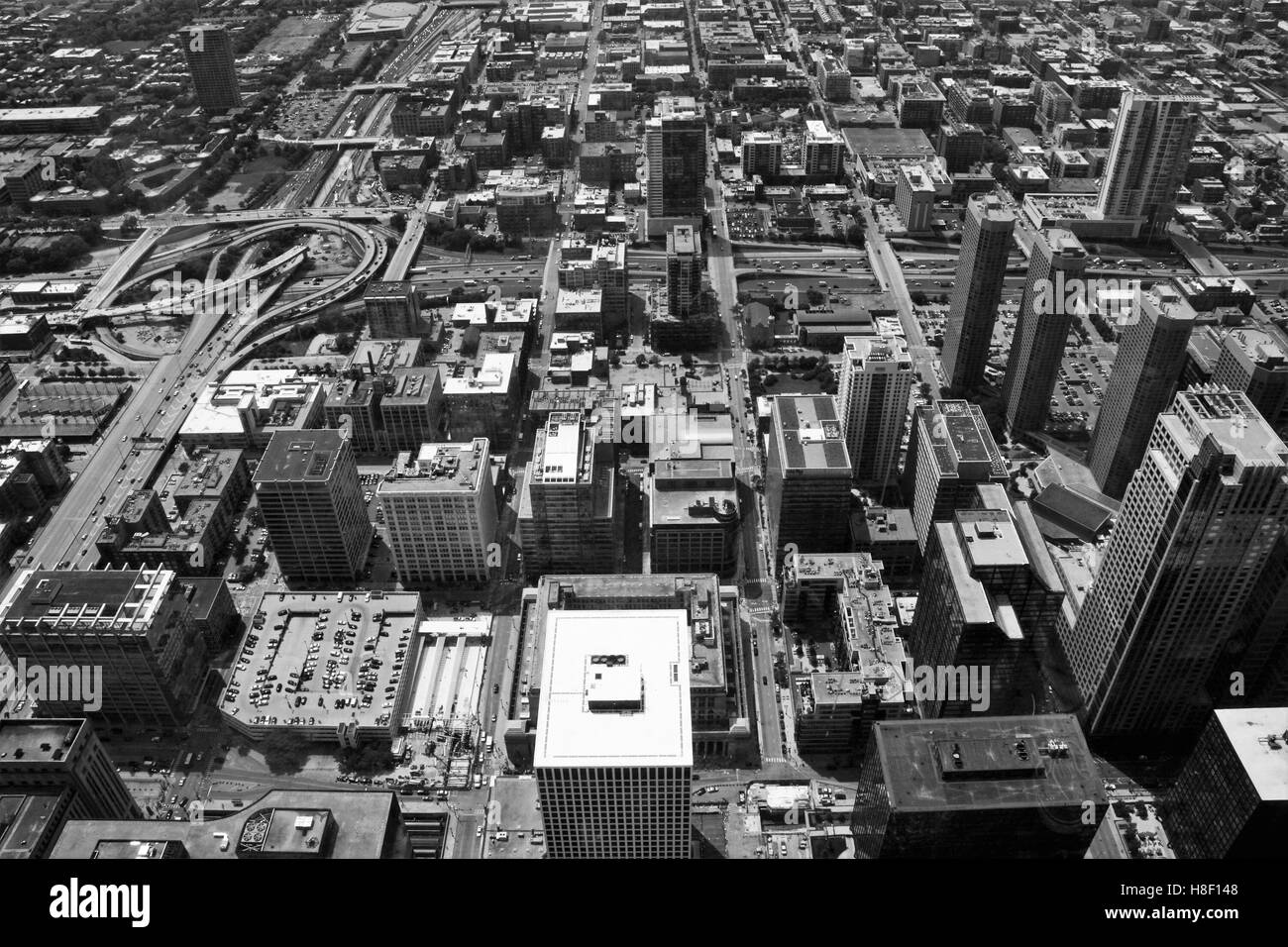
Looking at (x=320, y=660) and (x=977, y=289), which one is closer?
(x=320, y=660)

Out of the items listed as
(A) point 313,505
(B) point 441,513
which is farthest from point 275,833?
(A) point 313,505

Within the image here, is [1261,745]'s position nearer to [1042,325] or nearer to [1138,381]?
[1138,381]

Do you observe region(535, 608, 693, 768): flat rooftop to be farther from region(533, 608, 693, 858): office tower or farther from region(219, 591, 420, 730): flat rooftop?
region(219, 591, 420, 730): flat rooftop

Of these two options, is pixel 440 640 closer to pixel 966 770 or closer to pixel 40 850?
pixel 40 850

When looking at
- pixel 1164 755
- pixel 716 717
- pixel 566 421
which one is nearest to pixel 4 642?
pixel 566 421

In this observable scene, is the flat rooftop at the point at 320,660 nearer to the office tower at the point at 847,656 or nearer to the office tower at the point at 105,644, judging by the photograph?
the office tower at the point at 105,644

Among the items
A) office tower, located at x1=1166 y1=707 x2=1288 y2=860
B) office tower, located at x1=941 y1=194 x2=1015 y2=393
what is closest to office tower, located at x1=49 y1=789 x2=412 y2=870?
office tower, located at x1=1166 y1=707 x2=1288 y2=860
